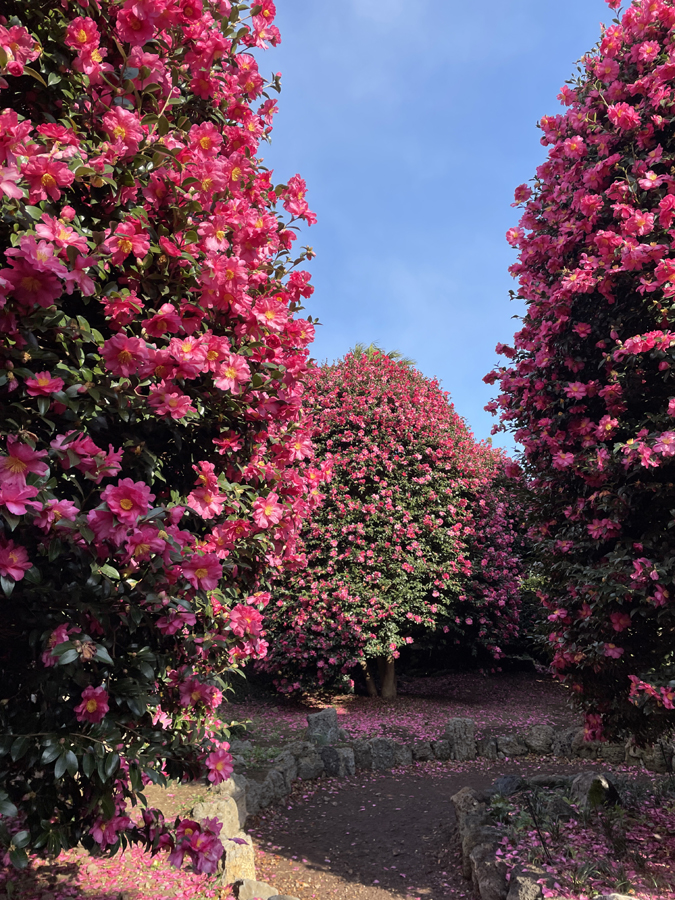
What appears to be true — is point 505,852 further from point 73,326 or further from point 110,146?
point 110,146

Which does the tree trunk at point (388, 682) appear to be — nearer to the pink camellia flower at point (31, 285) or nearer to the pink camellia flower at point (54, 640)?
the pink camellia flower at point (54, 640)

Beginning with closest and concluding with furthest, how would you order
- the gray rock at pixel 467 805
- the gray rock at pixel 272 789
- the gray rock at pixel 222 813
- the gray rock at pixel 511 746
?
the gray rock at pixel 222 813, the gray rock at pixel 467 805, the gray rock at pixel 272 789, the gray rock at pixel 511 746

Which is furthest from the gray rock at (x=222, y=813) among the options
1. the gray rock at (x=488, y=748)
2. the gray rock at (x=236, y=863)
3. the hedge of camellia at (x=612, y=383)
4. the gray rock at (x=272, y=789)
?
the gray rock at (x=488, y=748)

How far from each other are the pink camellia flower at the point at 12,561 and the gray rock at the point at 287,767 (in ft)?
21.7

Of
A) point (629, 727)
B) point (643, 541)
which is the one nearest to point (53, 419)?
point (643, 541)

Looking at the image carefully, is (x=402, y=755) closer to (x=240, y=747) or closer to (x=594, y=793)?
(x=240, y=747)

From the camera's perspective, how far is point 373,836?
6082mm

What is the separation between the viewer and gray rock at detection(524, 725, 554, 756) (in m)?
8.81

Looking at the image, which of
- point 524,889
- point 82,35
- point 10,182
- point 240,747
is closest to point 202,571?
point 10,182

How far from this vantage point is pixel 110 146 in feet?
6.40

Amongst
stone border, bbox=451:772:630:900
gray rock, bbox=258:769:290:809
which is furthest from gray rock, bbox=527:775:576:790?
gray rock, bbox=258:769:290:809

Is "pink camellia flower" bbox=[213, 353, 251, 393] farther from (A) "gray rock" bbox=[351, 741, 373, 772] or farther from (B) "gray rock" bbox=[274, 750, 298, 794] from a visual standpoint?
(A) "gray rock" bbox=[351, 741, 373, 772]

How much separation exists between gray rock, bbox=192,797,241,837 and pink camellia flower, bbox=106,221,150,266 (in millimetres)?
4838

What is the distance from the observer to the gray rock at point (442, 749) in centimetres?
887
